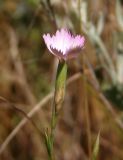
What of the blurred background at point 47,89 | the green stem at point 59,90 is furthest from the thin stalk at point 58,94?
the blurred background at point 47,89

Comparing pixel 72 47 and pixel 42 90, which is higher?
pixel 42 90

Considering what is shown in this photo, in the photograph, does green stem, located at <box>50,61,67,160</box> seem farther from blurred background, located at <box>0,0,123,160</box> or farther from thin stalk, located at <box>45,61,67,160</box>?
blurred background, located at <box>0,0,123,160</box>

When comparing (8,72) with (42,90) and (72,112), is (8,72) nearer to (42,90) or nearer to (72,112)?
(42,90)

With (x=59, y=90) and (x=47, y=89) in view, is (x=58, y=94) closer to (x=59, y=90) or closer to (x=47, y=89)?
(x=59, y=90)

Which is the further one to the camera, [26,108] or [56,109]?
[26,108]

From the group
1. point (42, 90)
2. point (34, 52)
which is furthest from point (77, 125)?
point (34, 52)
